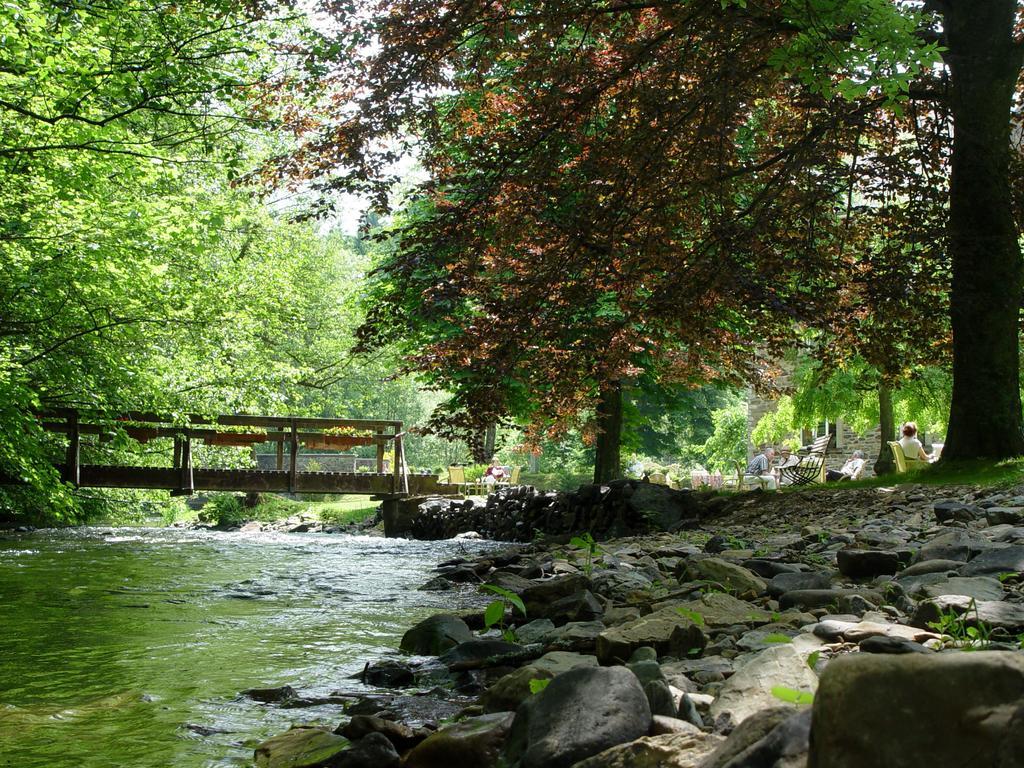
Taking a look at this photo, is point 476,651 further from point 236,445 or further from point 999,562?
point 236,445

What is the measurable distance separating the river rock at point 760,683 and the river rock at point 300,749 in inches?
53.4

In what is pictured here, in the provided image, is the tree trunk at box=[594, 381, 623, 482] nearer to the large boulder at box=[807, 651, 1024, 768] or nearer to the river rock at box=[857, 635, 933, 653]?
the river rock at box=[857, 635, 933, 653]

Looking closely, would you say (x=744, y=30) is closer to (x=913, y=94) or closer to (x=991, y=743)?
(x=913, y=94)

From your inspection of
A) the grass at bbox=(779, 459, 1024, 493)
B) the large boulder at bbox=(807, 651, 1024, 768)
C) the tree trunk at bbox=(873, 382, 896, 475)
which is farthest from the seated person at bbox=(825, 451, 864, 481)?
the large boulder at bbox=(807, 651, 1024, 768)

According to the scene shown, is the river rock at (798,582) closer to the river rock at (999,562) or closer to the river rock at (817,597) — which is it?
the river rock at (817,597)

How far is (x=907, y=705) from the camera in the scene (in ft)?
5.80

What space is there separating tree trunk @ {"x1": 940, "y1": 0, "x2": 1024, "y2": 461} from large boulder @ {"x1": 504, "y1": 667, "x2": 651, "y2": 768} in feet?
27.7

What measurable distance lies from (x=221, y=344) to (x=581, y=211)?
10.4 metres

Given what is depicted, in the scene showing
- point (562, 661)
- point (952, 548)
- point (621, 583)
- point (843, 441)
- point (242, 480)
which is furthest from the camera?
point (843, 441)

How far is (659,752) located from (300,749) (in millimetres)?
1481

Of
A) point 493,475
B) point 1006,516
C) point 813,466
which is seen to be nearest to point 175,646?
point 1006,516

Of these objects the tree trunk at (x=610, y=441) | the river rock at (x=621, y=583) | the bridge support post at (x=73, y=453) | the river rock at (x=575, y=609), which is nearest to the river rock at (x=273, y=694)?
the river rock at (x=575, y=609)

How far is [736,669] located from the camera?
3.24 m

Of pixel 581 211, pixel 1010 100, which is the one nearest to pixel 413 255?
pixel 581 211
